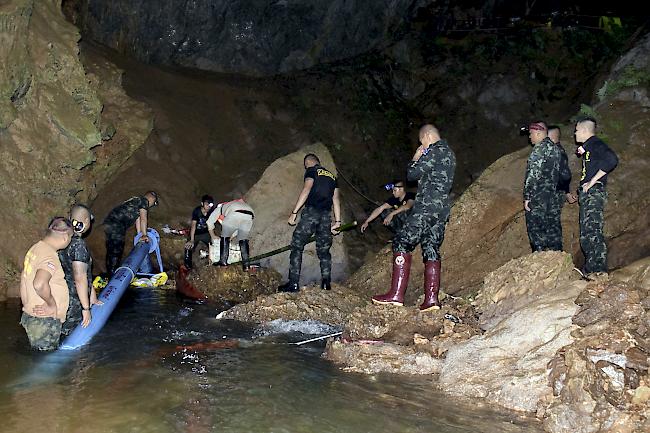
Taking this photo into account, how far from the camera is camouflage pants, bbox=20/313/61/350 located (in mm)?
5723

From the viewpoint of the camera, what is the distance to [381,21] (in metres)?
19.0

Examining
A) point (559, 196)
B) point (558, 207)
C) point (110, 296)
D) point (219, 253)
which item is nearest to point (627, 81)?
point (559, 196)

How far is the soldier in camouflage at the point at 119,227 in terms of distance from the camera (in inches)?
398

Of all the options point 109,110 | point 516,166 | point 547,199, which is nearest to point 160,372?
point 547,199

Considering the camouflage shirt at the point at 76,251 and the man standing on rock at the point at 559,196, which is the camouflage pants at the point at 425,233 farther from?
the camouflage shirt at the point at 76,251

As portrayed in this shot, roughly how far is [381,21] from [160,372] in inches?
660

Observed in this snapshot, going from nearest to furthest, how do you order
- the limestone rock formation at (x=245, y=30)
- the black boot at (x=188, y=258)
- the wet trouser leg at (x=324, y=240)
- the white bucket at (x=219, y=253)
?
the wet trouser leg at (x=324, y=240) → the white bucket at (x=219, y=253) → the black boot at (x=188, y=258) → the limestone rock formation at (x=245, y=30)

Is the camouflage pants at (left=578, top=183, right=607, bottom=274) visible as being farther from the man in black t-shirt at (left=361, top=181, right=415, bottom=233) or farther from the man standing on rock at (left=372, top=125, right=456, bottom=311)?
the man in black t-shirt at (left=361, top=181, right=415, bottom=233)

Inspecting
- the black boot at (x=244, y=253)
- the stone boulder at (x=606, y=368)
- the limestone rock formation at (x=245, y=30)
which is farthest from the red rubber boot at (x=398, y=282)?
the limestone rock formation at (x=245, y=30)

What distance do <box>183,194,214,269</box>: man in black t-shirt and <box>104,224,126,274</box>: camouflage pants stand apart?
1.23 m

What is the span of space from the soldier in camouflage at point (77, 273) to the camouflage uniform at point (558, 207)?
5785 millimetres

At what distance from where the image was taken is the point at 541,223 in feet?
23.1

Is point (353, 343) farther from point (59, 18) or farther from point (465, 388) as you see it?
point (59, 18)

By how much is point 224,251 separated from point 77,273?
392 centimetres
